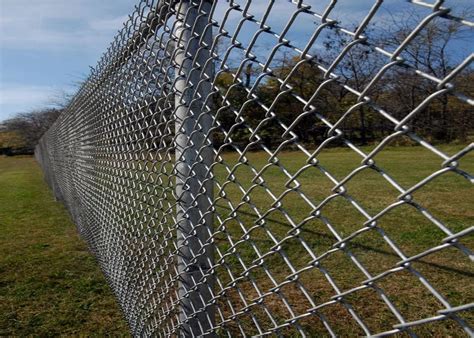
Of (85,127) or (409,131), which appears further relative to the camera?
(85,127)

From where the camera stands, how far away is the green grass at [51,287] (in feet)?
10.4

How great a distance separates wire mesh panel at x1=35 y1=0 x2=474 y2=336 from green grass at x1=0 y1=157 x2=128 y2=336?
0.76ft

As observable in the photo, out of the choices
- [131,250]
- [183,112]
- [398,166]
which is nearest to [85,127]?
[131,250]

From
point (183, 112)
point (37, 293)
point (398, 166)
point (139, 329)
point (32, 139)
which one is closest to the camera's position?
point (183, 112)

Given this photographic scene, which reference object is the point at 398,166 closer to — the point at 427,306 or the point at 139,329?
the point at 427,306

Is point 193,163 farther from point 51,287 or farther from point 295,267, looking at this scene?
point 51,287

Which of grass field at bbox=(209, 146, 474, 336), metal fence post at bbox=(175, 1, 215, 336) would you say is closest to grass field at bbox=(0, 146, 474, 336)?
grass field at bbox=(209, 146, 474, 336)

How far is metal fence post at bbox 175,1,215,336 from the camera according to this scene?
1.75 m

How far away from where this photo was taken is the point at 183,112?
1889 millimetres

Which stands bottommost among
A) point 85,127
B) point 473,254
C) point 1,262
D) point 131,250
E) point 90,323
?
point 1,262

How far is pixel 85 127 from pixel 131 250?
2.26 meters

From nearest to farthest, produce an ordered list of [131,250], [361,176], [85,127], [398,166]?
[131,250], [85,127], [361,176], [398,166]

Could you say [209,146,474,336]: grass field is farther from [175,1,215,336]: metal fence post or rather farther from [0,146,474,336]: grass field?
[175,1,215,336]: metal fence post

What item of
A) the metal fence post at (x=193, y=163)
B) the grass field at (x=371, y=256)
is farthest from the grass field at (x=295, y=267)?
the metal fence post at (x=193, y=163)
